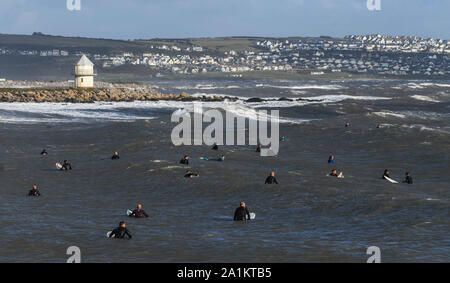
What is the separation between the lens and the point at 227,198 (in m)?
32.9

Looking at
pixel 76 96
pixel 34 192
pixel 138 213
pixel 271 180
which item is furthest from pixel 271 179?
pixel 76 96

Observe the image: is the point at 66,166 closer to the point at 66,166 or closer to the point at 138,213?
the point at 66,166

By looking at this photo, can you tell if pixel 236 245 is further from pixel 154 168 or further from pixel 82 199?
pixel 154 168

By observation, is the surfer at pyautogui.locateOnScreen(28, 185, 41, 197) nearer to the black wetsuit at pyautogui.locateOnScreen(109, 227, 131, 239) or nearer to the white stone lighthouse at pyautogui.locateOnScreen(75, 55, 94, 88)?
the black wetsuit at pyautogui.locateOnScreen(109, 227, 131, 239)

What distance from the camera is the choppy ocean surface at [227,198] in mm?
23344

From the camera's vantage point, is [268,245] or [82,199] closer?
[268,245]

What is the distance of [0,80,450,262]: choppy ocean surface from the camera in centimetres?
2334

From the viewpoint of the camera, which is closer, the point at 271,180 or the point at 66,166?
the point at 271,180

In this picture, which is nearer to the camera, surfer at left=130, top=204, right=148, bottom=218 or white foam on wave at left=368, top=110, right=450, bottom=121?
surfer at left=130, top=204, right=148, bottom=218

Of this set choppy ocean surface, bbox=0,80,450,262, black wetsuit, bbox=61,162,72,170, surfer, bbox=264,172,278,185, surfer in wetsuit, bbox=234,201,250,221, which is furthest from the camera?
black wetsuit, bbox=61,162,72,170

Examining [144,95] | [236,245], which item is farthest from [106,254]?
[144,95]

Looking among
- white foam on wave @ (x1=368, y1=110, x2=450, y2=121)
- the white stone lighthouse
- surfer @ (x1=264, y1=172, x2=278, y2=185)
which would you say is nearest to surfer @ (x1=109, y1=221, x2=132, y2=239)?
surfer @ (x1=264, y1=172, x2=278, y2=185)

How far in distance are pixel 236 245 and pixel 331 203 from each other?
826 cm

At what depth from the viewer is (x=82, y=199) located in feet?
106
